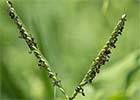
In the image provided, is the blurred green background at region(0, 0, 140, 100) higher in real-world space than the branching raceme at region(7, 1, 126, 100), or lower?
higher

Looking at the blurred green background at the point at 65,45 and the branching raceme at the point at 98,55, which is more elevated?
the blurred green background at the point at 65,45

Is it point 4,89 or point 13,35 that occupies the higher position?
point 13,35

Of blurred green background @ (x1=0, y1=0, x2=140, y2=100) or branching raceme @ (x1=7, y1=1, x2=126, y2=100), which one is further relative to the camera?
blurred green background @ (x1=0, y1=0, x2=140, y2=100)

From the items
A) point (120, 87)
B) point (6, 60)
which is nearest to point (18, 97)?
point (6, 60)

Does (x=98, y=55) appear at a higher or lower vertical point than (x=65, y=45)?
lower

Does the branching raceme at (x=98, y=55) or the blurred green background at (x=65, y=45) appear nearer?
the branching raceme at (x=98, y=55)

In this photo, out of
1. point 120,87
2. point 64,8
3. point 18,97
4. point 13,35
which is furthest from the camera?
point 64,8

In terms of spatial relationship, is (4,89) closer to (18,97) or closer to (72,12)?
(18,97)

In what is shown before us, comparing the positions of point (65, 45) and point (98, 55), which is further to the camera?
point (65, 45)
